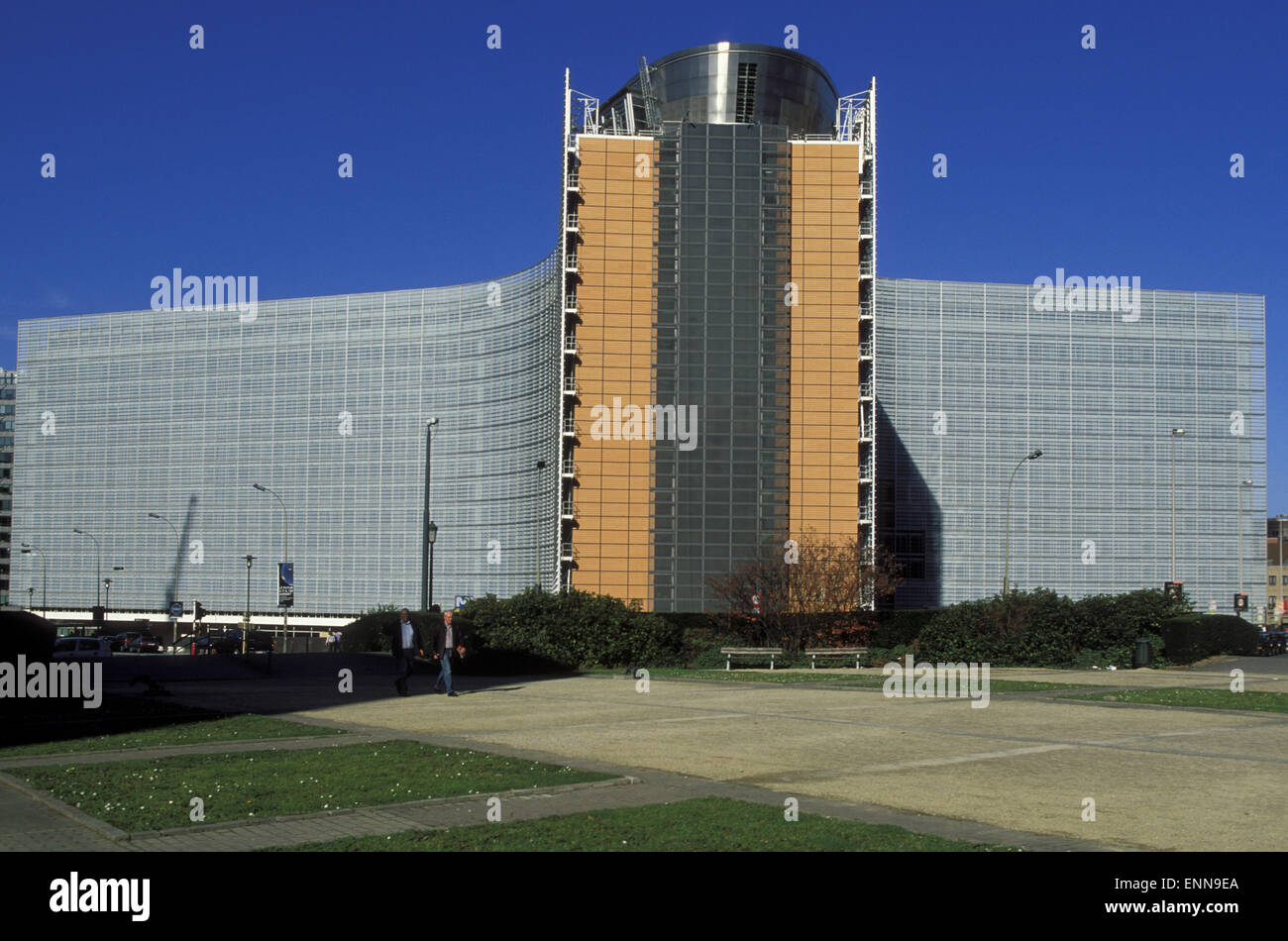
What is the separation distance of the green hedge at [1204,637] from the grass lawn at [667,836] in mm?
28583

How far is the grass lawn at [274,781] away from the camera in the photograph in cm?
895

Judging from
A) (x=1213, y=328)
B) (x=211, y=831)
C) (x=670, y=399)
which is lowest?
(x=211, y=831)

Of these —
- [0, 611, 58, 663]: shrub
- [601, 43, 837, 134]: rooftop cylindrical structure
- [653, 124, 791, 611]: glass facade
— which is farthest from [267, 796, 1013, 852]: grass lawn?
[601, 43, 837, 134]: rooftop cylindrical structure

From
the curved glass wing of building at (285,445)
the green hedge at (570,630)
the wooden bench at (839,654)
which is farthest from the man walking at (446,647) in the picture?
the curved glass wing of building at (285,445)

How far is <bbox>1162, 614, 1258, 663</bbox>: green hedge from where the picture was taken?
33344mm

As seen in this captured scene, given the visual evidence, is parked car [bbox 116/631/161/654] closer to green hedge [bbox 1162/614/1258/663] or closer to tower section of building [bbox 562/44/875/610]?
tower section of building [bbox 562/44/875/610]

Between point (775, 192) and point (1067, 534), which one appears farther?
point (1067, 534)

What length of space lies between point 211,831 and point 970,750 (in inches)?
319

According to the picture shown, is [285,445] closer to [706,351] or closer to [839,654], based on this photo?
[706,351]

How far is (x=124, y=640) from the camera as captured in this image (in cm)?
6738
